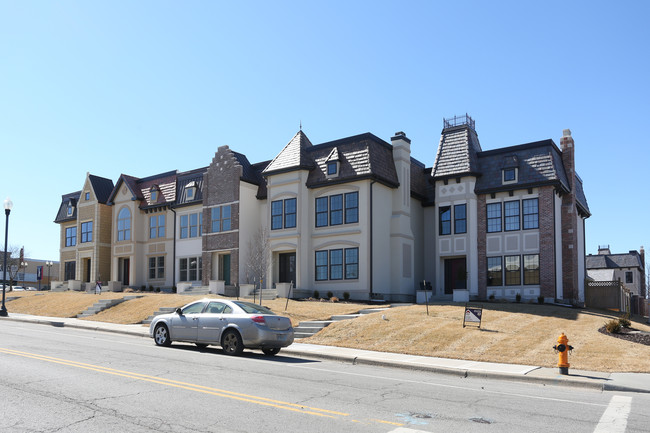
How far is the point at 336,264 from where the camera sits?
31891mm

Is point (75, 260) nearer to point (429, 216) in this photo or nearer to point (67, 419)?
point (429, 216)

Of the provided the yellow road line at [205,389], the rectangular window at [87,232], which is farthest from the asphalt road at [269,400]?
the rectangular window at [87,232]

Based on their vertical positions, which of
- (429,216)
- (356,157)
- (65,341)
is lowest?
(65,341)

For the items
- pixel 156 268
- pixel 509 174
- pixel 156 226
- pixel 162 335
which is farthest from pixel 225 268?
pixel 162 335

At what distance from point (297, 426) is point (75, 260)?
147ft

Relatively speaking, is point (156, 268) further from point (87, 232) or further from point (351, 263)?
point (351, 263)

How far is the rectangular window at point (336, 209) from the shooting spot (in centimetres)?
3198

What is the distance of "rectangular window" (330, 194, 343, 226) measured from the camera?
32.0m

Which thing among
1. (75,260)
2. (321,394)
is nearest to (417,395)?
(321,394)

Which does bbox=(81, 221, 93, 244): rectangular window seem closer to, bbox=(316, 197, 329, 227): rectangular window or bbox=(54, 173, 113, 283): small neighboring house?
bbox=(54, 173, 113, 283): small neighboring house

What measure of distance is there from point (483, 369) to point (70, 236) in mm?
43748

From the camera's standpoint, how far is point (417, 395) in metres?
10.2

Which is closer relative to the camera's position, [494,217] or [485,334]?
[485,334]

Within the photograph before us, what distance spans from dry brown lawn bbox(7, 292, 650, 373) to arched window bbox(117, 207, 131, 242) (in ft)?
56.9
